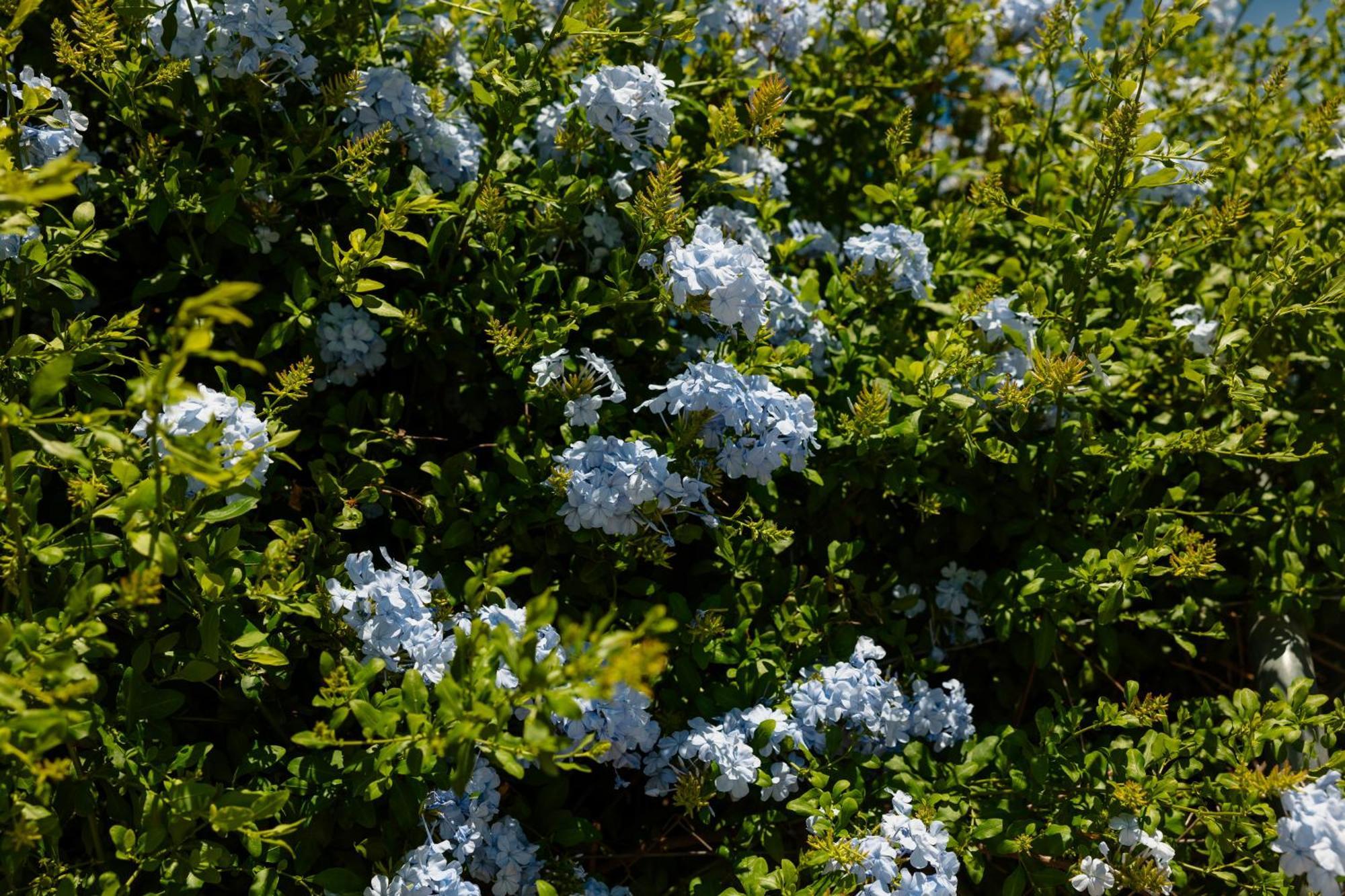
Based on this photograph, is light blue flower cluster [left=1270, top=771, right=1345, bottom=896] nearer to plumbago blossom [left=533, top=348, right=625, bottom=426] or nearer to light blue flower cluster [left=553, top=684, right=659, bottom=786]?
light blue flower cluster [left=553, top=684, right=659, bottom=786]

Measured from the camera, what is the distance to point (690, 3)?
2.72m

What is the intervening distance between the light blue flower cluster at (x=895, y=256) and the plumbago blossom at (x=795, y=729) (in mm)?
793

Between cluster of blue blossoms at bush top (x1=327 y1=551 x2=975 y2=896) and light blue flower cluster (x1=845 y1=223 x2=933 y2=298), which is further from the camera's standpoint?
light blue flower cluster (x1=845 y1=223 x2=933 y2=298)

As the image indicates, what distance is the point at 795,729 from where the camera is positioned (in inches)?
78.7

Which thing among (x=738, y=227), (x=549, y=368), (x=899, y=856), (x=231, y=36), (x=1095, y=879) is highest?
(x=738, y=227)

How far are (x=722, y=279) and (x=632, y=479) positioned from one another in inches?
15.7

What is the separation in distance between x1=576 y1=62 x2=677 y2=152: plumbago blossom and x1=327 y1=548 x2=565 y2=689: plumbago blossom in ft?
3.11

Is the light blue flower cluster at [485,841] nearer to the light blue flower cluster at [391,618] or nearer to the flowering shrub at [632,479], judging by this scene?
the flowering shrub at [632,479]

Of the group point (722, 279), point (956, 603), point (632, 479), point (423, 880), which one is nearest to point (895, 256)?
point (722, 279)

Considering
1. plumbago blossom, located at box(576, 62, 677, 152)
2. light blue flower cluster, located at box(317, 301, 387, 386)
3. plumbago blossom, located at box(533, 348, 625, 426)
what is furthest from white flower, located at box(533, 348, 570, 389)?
plumbago blossom, located at box(576, 62, 677, 152)

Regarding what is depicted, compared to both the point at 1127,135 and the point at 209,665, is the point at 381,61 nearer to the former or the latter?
the point at 209,665

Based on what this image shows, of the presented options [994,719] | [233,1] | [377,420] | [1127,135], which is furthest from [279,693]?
[1127,135]

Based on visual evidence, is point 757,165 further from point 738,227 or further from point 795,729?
point 795,729

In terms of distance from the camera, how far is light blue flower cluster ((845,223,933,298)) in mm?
2361
